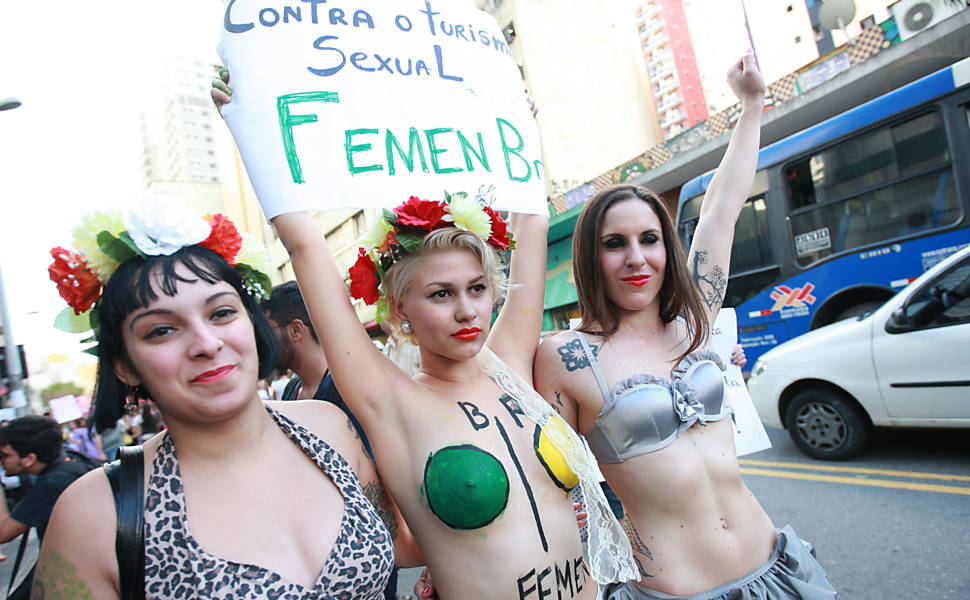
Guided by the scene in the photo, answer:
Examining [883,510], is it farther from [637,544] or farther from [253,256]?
[253,256]

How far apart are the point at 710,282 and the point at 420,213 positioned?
1304 mm

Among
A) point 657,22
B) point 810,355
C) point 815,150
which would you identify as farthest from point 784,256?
point 657,22

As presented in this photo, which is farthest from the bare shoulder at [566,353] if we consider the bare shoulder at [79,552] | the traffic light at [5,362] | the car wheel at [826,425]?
the traffic light at [5,362]

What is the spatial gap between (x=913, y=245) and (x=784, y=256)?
1.49 metres

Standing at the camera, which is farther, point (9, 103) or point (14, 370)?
point (14, 370)

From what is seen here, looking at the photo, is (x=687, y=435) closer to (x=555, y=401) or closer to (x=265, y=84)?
(x=555, y=401)

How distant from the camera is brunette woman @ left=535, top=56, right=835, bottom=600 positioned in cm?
172

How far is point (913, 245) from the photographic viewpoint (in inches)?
236

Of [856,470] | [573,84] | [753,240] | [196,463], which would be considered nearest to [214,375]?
[196,463]

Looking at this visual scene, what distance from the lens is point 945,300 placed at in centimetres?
407

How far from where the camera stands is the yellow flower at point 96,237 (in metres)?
1.38

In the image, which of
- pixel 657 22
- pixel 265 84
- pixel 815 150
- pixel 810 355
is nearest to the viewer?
pixel 265 84

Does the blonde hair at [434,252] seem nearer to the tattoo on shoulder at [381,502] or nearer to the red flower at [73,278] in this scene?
the tattoo on shoulder at [381,502]

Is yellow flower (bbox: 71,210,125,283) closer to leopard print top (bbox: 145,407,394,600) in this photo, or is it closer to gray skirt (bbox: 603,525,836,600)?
leopard print top (bbox: 145,407,394,600)
